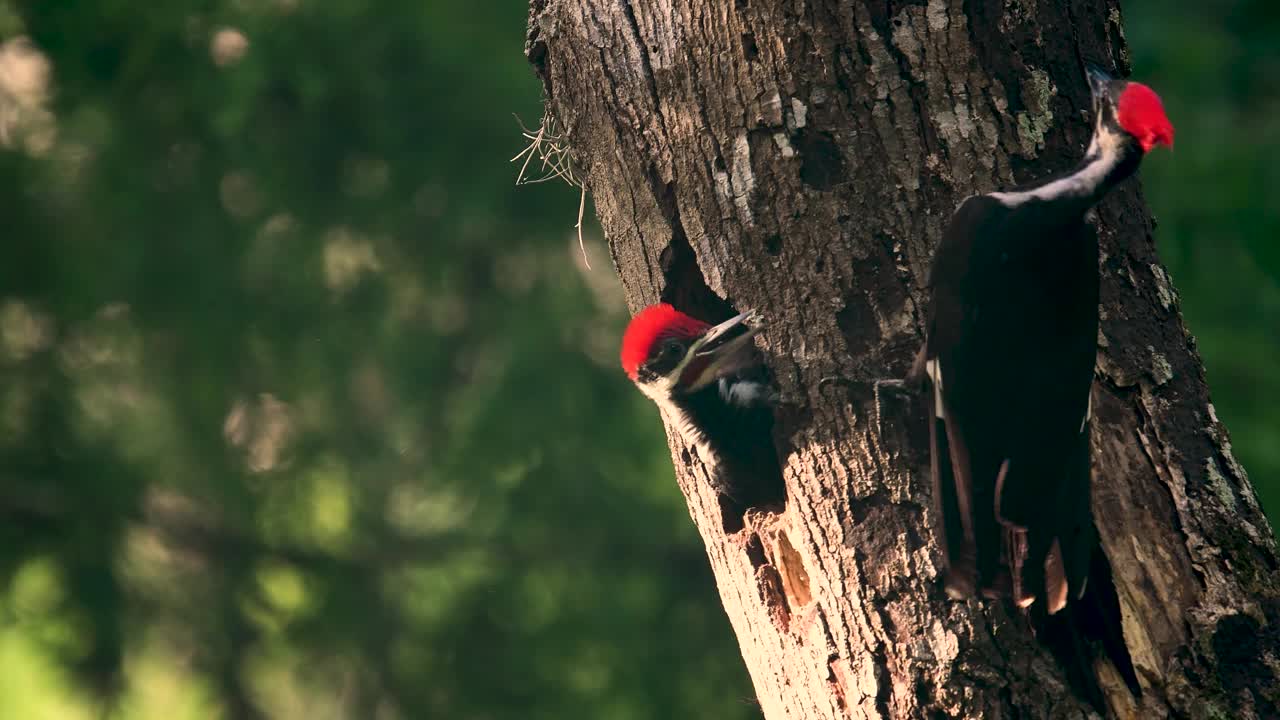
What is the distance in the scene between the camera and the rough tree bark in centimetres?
201

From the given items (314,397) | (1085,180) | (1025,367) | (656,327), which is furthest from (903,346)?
(314,397)

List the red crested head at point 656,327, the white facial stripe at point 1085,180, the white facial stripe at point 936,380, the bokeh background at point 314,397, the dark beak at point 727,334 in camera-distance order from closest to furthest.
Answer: the white facial stripe at point 1085,180 < the white facial stripe at point 936,380 < the dark beak at point 727,334 < the red crested head at point 656,327 < the bokeh background at point 314,397

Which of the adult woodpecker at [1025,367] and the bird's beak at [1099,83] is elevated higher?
the bird's beak at [1099,83]

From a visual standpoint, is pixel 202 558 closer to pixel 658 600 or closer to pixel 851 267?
pixel 658 600

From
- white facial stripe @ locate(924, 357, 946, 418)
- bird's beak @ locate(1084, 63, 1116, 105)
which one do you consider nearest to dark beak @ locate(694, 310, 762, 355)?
white facial stripe @ locate(924, 357, 946, 418)

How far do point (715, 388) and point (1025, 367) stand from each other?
816 millimetres

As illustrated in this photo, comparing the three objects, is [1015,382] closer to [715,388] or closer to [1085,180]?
[1085,180]

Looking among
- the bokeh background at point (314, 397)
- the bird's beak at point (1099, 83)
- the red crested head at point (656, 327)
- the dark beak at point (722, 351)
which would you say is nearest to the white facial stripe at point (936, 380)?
the dark beak at point (722, 351)

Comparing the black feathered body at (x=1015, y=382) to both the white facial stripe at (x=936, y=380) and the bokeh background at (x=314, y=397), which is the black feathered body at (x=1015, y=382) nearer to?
the white facial stripe at (x=936, y=380)

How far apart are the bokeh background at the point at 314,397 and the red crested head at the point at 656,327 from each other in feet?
10.3

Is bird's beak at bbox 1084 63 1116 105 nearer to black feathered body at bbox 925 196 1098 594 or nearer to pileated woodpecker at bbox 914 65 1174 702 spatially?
pileated woodpecker at bbox 914 65 1174 702

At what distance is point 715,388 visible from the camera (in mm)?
2627

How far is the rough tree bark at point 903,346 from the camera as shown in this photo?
2.01 meters

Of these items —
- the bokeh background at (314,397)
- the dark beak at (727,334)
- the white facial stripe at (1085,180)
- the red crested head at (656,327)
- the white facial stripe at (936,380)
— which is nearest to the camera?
the white facial stripe at (1085,180)
